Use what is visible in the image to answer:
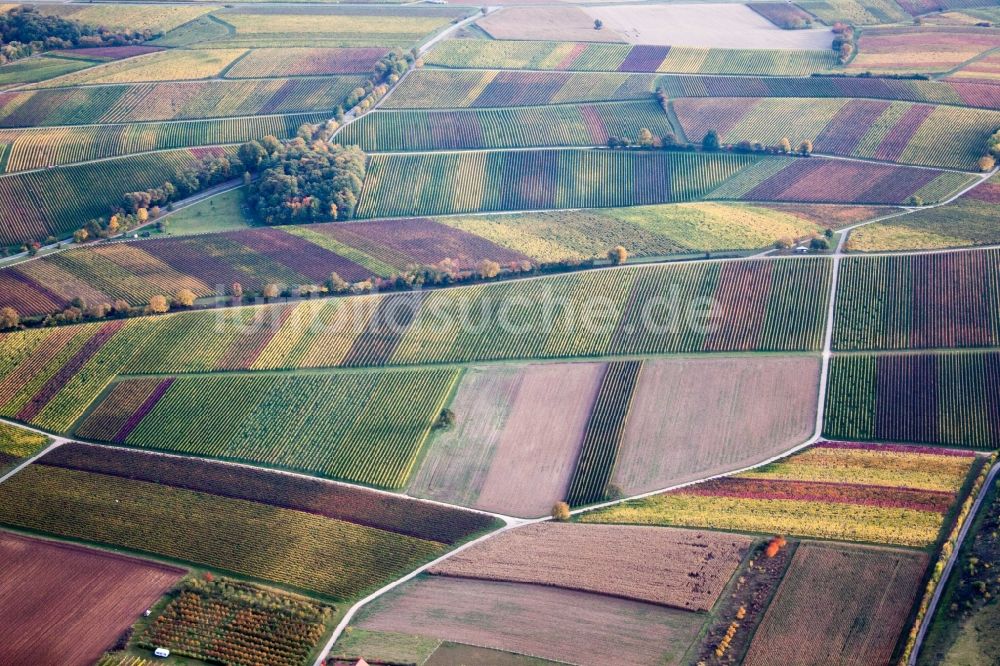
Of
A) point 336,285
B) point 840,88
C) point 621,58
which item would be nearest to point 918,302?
point 840,88

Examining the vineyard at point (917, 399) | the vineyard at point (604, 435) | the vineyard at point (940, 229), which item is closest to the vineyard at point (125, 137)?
the vineyard at point (604, 435)

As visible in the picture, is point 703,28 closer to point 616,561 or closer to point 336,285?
point 336,285

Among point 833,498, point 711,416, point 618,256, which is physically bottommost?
point 833,498

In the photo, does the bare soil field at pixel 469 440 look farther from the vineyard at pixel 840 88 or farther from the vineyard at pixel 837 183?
the vineyard at pixel 840 88

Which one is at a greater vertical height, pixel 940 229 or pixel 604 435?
pixel 940 229

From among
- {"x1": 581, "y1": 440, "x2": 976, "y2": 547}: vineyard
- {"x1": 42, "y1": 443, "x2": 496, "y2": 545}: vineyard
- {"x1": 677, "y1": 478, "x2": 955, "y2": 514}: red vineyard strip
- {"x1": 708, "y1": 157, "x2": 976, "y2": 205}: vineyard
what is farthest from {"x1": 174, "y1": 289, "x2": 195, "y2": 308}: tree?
{"x1": 708, "y1": 157, "x2": 976, "y2": 205}: vineyard
